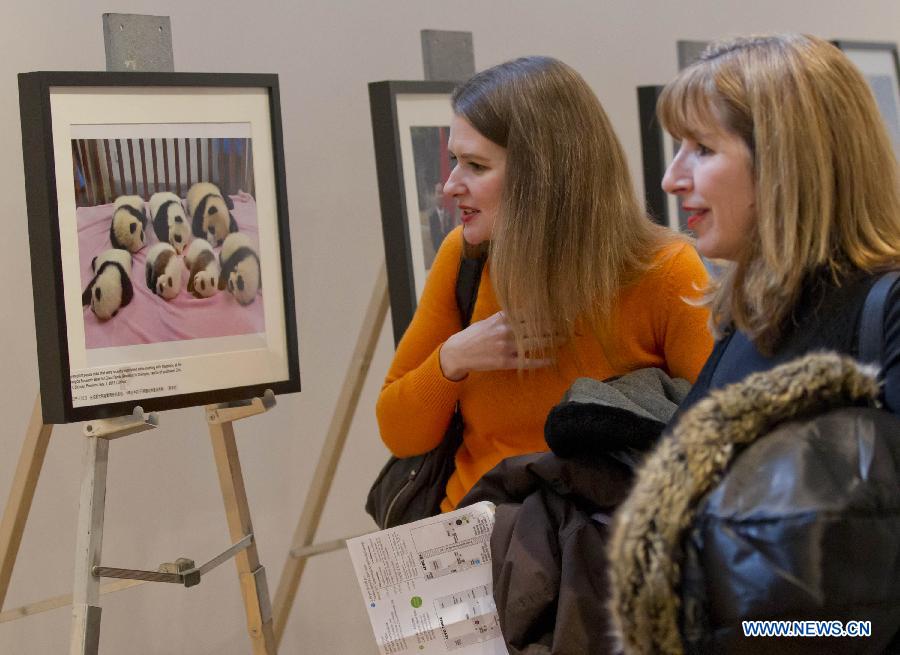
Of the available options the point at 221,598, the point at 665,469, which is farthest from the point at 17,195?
the point at 665,469

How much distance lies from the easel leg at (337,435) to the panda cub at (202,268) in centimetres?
55

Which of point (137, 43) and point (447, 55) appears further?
point (447, 55)

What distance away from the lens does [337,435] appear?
290 cm

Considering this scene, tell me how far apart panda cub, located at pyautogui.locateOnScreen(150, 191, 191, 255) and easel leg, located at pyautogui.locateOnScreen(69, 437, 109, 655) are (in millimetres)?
426

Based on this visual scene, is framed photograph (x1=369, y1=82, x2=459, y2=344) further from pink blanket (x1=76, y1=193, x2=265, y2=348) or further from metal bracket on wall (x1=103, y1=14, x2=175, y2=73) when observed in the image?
metal bracket on wall (x1=103, y1=14, x2=175, y2=73)

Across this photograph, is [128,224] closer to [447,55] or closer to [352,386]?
[352,386]

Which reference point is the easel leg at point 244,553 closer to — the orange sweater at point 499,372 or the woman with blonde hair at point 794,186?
the orange sweater at point 499,372

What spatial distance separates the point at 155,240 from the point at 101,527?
572mm

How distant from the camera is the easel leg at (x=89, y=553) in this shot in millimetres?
2111

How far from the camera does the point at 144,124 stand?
7.48 ft

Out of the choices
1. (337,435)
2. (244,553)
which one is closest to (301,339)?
(337,435)

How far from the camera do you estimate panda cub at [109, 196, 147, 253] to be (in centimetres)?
224

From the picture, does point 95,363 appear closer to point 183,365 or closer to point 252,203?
point 183,365

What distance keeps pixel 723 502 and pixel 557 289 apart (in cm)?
108
